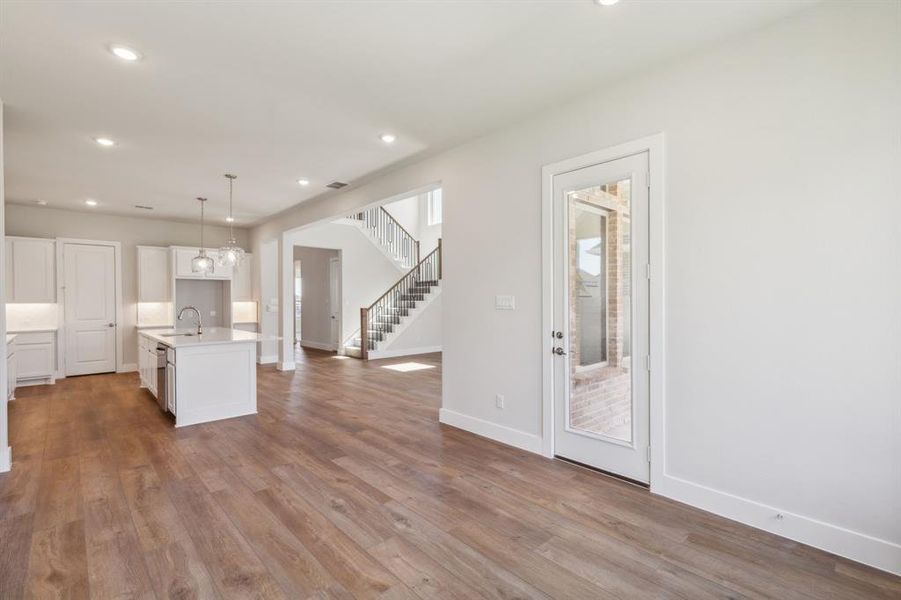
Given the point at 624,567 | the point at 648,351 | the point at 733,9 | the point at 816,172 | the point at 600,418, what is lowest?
the point at 624,567

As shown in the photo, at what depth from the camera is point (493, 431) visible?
13.7 feet

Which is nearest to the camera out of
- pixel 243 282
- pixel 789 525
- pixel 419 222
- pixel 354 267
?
pixel 789 525

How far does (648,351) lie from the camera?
3.04 m

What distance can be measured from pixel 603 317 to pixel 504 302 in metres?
0.97

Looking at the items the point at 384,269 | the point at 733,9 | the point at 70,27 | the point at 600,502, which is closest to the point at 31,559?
the point at 70,27

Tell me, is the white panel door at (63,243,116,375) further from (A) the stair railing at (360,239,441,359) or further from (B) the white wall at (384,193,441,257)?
(B) the white wall at (384,193,441,257)

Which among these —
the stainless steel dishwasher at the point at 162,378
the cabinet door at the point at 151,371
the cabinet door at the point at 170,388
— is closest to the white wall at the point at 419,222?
the cabinet door at the point at 151,371

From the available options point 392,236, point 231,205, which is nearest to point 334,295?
point 392,236

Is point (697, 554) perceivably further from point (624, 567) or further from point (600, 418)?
point (600, 418)

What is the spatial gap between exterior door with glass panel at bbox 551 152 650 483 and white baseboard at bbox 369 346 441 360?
6516 millimetres

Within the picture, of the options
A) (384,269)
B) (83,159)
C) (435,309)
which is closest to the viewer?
(83,159)

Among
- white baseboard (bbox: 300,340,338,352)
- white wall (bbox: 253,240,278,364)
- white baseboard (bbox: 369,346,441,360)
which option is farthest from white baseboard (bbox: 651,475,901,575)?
white baseboard (bbox: 300,340,338,352)

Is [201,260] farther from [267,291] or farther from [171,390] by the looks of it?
[267,291]

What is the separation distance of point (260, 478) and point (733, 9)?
4.30 metres
